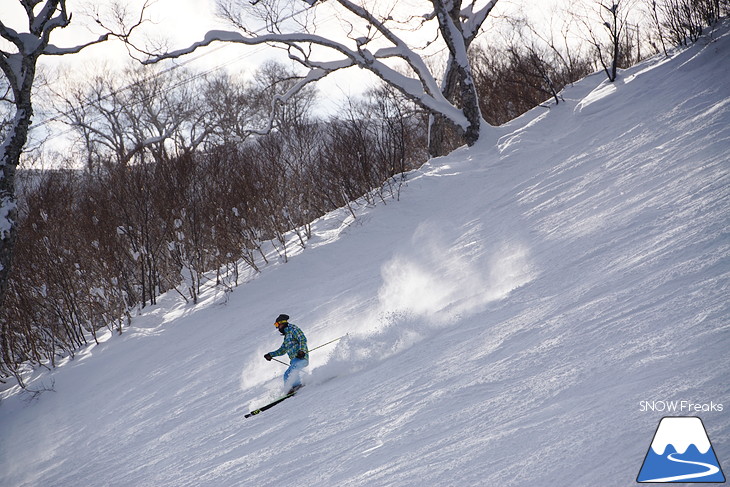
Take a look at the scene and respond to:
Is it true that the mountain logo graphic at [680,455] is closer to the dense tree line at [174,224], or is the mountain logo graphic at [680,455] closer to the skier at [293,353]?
the skier at [293,353]

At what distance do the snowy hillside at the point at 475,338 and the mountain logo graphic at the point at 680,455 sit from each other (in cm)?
5

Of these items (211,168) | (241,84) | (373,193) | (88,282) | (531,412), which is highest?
(241,84)

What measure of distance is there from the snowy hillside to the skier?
0.65 feet

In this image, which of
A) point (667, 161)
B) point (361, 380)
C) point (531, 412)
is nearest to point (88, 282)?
point (361, 380)

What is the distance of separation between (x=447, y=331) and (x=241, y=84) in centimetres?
3496

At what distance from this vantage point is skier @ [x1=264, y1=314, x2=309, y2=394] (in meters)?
6.16

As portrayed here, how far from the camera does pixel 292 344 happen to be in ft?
20.7

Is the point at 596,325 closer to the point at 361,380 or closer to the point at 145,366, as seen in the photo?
the point at 361,380

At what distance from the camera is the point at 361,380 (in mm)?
5359

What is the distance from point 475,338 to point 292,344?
101 inches

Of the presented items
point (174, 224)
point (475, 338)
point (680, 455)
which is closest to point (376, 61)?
point (174, 224)

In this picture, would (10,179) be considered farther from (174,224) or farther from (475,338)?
(475,338)

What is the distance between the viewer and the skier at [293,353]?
6.16 metres

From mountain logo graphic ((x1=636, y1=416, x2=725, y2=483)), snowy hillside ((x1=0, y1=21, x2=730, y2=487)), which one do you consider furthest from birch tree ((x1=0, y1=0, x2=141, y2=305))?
mountain logo graphic ((x1=636, y1=416, x2=725, y2=483))
